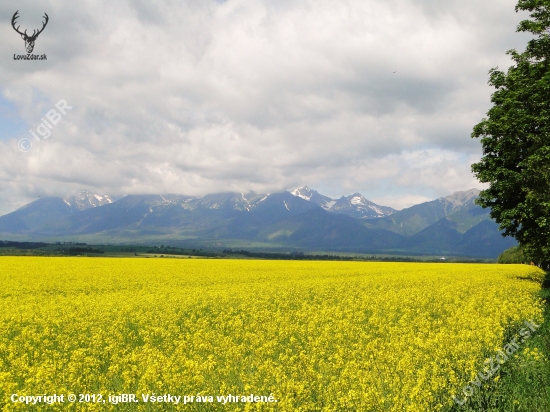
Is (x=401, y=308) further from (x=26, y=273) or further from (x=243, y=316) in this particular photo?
(x=26, y=273)

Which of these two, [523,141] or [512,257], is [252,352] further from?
[512,257]

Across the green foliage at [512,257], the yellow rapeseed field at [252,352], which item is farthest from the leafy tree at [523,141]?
the green foliage at [512,257]

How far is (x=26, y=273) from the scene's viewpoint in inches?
1342

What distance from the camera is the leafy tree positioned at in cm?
1812

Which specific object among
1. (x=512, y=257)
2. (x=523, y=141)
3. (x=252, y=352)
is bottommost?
(x=512, y=257)

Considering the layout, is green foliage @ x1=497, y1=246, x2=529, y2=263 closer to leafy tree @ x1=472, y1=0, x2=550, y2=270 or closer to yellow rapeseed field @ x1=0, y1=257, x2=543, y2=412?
leafy tree @ x1=472, y1=0, x2=550, y2=270

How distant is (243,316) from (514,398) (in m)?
9.51

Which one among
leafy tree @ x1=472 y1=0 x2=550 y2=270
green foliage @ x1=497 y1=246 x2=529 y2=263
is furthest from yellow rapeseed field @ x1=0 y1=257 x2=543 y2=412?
green foliage @ x1=497 y1=246 x2=529 y2=263

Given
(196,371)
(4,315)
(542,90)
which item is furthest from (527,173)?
(4,315)

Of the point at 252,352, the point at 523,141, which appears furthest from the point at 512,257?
the point at 252,352

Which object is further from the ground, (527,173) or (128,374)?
(527,173)

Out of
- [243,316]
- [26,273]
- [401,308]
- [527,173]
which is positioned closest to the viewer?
[243,316]

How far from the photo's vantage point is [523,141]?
71.7 feet

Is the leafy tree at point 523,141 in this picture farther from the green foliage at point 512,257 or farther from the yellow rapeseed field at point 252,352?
the green foliage at point 512,257
